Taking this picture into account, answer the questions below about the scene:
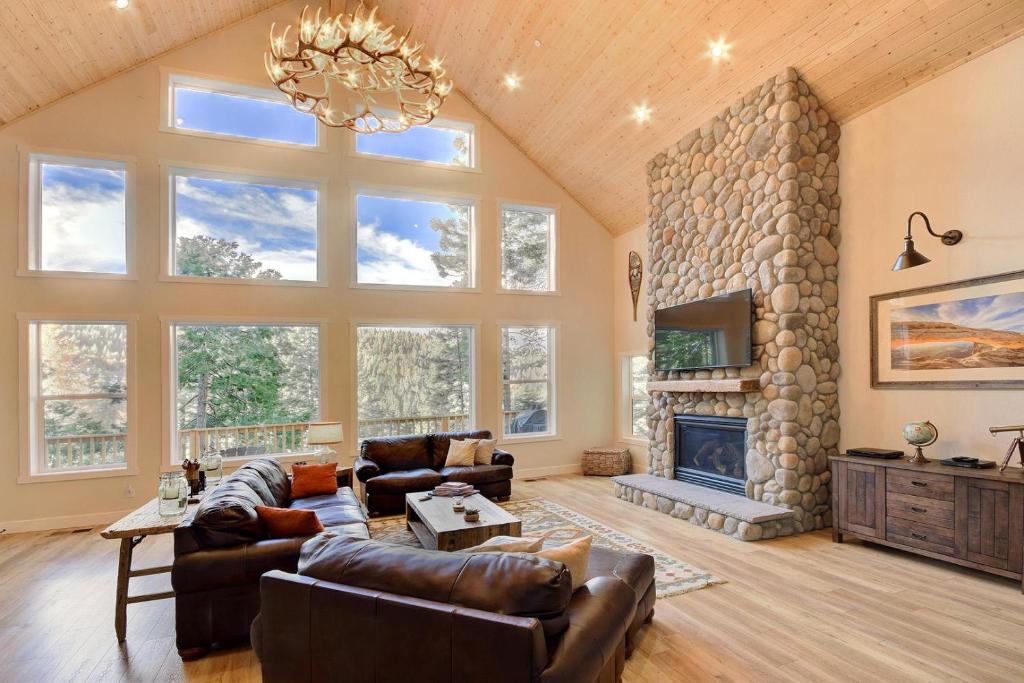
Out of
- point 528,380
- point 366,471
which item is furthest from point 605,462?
point 366,471

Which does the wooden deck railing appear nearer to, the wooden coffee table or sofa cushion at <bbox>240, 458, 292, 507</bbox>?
sofa cushion at <bbox>240, 458, 292, 507</bbox>

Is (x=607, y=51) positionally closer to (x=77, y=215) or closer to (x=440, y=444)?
(x=440, y=444)

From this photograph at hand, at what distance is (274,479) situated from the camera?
178 inches

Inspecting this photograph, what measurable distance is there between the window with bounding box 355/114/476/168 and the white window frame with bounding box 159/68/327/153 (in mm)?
649

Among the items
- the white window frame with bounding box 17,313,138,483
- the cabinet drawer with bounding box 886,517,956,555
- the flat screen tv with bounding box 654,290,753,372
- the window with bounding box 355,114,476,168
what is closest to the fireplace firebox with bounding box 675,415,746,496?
the flat screen tv with bounding box 654,290,753,372

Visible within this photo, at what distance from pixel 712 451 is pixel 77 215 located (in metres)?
7.44

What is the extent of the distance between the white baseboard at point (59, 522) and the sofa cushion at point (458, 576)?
528 centimetres

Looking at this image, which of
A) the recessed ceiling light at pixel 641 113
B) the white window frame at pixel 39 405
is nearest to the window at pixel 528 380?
the recessed ceiling light at pixel 641 113

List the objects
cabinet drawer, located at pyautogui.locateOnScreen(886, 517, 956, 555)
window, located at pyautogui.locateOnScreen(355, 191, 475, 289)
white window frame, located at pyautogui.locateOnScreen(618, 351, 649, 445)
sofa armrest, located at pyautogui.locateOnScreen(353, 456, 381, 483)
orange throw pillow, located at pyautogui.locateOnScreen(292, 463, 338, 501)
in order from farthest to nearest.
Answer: white window frame, located at pyautogui.locateOnScreen(618, 351, 649, 445) < window, located at pyautogui.locateOnScreen(355, 191, 475, 289) < sofa armrest, located at pyautogui.locateOnScreen(353, 456, 381, 483) < orange throw pillow, located at pyautogui.locateOnScreen(292, 463, 338, 501) < cabinet drawer, located at pyautogui.locateOnScreen(886, 517, 956, 555)

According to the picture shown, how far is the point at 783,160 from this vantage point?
4.96 m

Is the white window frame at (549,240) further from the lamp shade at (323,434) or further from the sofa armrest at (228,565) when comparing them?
the sofa armrest at (228,565)

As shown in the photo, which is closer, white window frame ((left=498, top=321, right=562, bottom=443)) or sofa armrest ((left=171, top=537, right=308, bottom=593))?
sofa armrest ((left=171, top=537, right=308, bottom=593))

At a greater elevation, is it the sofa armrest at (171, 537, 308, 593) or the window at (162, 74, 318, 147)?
the window at (162, 74, 318, 147)

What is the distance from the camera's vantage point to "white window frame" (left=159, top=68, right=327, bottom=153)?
6.20 m
